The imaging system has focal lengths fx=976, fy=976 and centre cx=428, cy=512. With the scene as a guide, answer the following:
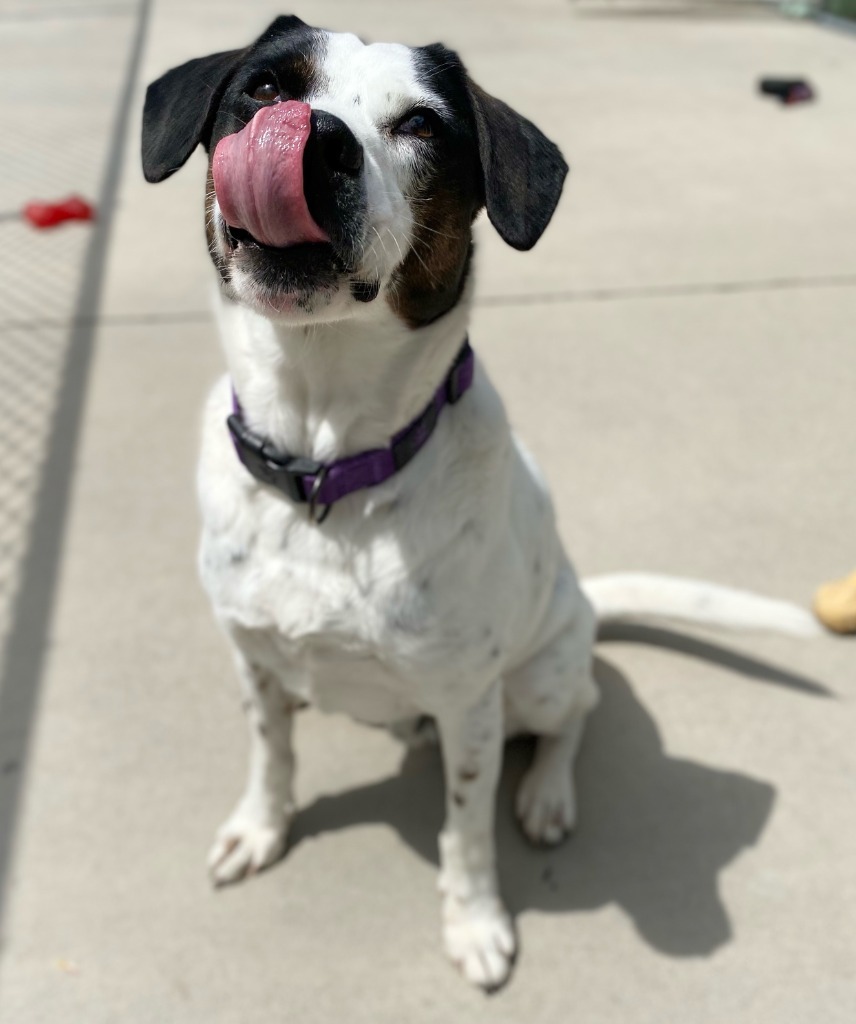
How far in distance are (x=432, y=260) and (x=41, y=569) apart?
1.92m

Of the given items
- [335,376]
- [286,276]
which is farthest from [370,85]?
[335,376]

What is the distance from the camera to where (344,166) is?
1.41 m

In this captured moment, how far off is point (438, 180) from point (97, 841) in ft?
5.53

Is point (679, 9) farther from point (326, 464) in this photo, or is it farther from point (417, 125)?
point (326, 464)

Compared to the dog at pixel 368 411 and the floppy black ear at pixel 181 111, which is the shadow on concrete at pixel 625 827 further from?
the floppy black ear at pixel 181 111

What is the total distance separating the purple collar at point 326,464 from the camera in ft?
5.74

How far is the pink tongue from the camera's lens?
1297mm

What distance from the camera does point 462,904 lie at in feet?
7.01

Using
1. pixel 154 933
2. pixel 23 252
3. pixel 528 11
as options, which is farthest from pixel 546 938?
pixel 528 11

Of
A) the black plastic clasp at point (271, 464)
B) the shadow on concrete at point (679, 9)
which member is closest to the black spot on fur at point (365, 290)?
the black plastic clasp at point (271, 464)

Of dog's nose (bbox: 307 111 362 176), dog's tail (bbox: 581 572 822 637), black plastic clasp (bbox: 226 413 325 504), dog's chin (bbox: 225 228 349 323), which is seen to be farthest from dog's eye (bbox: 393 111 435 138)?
dog's tail (bbox: 581 572 822 637)

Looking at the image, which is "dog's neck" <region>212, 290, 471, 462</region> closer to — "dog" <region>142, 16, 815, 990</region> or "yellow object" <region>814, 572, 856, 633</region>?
"dog" <region>142, 16, 815, 990</region>

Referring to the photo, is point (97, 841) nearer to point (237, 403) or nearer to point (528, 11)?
point (237, 403)

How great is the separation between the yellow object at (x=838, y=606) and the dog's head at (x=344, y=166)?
1.70 m
